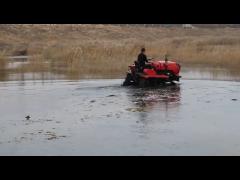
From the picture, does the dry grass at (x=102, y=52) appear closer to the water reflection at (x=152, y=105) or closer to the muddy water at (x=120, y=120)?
the water reflection at (x=152, y=105)

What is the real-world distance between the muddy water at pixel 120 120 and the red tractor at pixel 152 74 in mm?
882

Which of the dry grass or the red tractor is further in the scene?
the dry grass

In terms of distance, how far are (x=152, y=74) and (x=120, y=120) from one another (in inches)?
360

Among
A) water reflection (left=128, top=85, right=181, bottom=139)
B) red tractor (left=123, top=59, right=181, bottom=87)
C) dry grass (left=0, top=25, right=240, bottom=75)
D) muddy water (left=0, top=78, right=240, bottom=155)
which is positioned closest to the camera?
muddy water (left=0, top=78, right=240, bottom=155)

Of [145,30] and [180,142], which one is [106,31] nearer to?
[145,30]

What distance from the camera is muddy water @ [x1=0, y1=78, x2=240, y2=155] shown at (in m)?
10.1

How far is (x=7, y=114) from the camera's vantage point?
1505 cm

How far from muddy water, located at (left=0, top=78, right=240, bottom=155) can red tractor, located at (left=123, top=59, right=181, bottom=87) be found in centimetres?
88

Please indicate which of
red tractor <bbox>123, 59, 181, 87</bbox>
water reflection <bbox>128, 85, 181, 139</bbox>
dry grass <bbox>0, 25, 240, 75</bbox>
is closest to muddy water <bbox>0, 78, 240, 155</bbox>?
water reflection <bbox>128, 85, 181, 139</bbox>

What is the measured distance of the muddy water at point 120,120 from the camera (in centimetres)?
1012

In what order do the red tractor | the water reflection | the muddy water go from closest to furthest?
1. the muddy water
2. the water reflection
3. the red tractor

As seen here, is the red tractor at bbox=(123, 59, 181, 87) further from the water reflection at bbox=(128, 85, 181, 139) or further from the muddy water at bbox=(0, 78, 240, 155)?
the muddy water at bbox=(0, 78, 240, 155)

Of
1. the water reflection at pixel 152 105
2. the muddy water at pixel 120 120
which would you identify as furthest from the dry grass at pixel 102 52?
the muddy water at pixel 120 120
